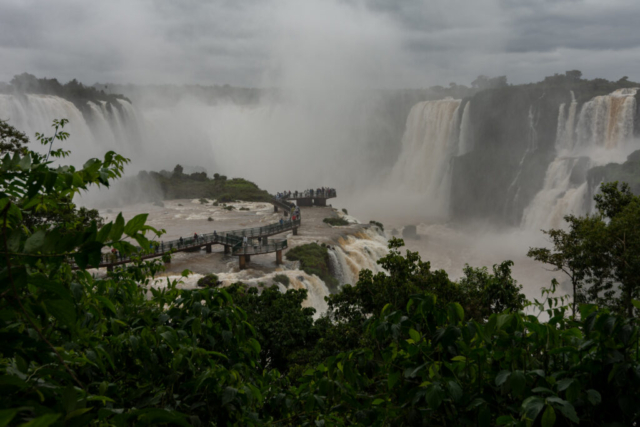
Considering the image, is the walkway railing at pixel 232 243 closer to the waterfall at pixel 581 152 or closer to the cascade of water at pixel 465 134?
the waterfall at pixel 581 152

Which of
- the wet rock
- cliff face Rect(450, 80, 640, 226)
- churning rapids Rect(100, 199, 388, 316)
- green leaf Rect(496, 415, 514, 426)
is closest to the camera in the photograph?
green leaf Rect(496, 415, 514, 426)

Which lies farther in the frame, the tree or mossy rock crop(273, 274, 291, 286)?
the tree

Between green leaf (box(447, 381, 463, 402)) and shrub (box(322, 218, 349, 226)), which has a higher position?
green leaf (box(447, 381, 463, 402))

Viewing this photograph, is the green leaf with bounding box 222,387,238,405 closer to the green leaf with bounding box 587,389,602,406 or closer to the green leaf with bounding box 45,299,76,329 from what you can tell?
the green leaf with bounding box 45,299,76,329

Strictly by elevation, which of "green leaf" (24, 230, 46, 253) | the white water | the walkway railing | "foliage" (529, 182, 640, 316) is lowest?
the white water

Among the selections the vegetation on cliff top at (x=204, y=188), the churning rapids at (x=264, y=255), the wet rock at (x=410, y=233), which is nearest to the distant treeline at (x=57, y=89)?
the vegetation on cliff top at (x=204, y=188)

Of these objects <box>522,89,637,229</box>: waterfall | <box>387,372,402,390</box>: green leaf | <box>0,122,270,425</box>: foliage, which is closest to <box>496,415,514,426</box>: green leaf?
<box>387,372,402,390</box>: green leaf

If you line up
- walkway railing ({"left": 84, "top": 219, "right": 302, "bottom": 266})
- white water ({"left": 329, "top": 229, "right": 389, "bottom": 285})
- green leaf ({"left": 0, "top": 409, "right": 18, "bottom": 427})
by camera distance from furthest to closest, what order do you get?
white water ({"left": 329, "top": 229, "right": 389, "bottom": 285})
walkway railing ({"left": 84, "top": 219, "right": 302, "bottom": 266})
green leaf ({"left": 0, "top": 409, "right": 18, "bottom": 427})

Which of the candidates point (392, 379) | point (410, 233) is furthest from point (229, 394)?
point (410, 233)
